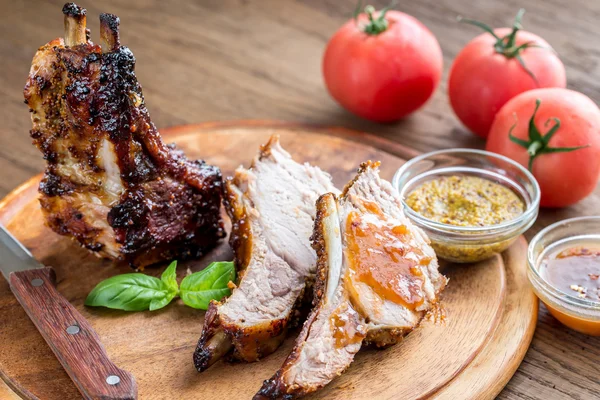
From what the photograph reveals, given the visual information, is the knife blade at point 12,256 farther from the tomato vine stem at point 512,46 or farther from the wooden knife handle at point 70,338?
the tomato vine stem at point 512,46

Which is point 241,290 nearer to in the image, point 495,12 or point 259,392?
point 259,392

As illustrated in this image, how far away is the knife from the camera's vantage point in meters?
3.05

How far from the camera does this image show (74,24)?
3.50 metres

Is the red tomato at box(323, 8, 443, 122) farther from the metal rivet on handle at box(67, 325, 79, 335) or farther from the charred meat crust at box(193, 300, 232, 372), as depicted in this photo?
the metal rivet on handle at box(67, 325, 79, 335)

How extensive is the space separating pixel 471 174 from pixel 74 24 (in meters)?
2.40

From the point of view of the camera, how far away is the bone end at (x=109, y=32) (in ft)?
11.2

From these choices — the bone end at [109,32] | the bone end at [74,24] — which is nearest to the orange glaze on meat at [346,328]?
the bone end at [109,32]

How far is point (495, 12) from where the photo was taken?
6.61 meters

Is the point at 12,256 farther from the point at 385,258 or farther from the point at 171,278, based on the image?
the point at 385,258

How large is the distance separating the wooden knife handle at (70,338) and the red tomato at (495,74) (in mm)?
2898

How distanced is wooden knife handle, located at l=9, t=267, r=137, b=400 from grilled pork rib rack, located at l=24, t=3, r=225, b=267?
0.35m

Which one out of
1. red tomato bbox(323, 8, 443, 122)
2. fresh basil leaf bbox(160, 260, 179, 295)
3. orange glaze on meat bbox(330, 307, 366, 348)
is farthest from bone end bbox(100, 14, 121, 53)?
red tomato bbox(323, 8, 443, 122)

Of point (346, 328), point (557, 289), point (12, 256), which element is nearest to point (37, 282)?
point (12, 256)

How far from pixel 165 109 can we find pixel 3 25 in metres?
2.01
